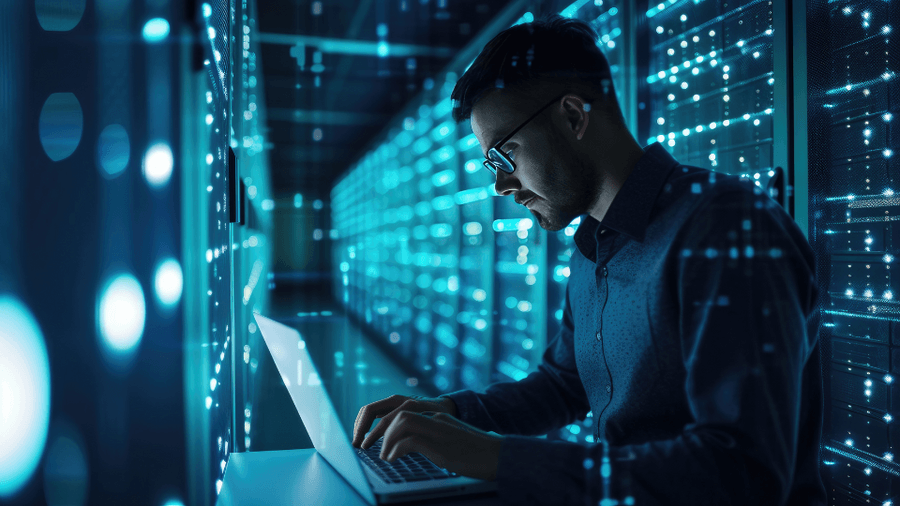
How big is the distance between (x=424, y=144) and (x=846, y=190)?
11.8ft

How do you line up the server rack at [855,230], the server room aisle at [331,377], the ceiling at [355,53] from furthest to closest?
the ceiling at [355,53], the server room aisle at [331,377], the server rack at [855,230]

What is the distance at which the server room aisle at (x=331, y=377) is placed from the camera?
2.37m

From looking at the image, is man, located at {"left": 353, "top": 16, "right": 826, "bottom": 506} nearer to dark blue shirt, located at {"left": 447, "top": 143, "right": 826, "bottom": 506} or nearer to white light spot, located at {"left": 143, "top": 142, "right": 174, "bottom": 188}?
dark blue shirt, located at {"left": 447, "top": 143, "right": 826, "bottom": 506}

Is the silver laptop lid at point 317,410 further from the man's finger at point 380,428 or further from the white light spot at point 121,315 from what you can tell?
the white light spot at point 121,315

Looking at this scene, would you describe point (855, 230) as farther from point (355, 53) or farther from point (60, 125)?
point (355, 53)

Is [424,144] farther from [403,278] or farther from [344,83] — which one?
[403,278]

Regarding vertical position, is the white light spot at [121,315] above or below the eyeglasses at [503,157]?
below

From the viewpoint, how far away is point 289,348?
3.24 feet

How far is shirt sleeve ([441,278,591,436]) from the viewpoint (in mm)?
952

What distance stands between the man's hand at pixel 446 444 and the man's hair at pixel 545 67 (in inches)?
21.7

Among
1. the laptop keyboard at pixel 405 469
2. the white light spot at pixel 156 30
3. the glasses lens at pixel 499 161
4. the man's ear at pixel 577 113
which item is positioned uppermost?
the man's ear at pixel 577 113

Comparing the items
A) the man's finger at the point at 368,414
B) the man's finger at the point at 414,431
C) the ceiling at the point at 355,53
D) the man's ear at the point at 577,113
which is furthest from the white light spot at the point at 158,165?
the ceiling at the point at 355,53

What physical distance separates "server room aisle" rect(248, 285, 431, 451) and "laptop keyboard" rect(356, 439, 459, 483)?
0.07 metres

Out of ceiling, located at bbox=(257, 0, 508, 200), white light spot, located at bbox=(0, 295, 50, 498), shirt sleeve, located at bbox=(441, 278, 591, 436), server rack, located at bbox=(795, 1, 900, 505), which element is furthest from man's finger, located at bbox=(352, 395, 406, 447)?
ceiling, located at bbox=(257, 0, 508, 200)
